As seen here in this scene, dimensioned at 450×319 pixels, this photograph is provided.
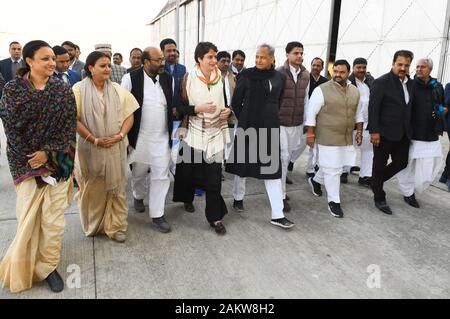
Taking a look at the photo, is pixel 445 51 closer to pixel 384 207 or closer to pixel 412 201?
pixel 412 201

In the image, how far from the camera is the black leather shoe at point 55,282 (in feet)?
8.53

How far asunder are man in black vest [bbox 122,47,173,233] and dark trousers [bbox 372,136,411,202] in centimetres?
241

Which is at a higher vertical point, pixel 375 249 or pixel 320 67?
pixel 320 67

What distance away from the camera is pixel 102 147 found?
3109mm

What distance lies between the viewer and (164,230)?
3.58 m

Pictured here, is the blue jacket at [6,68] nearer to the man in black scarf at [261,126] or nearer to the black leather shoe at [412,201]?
the man in black scarf at [261,126]

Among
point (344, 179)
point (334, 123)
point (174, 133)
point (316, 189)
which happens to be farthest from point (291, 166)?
point (174, 133)

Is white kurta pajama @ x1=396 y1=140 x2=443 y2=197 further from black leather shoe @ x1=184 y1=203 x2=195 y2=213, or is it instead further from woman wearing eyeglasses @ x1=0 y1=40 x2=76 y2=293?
woman wearing eyeglasses @ x1=0 y1=40 x2=76 y2=293

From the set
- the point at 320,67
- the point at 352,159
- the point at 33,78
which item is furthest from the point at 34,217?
the point at 320,67

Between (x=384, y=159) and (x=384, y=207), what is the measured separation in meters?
0.55
